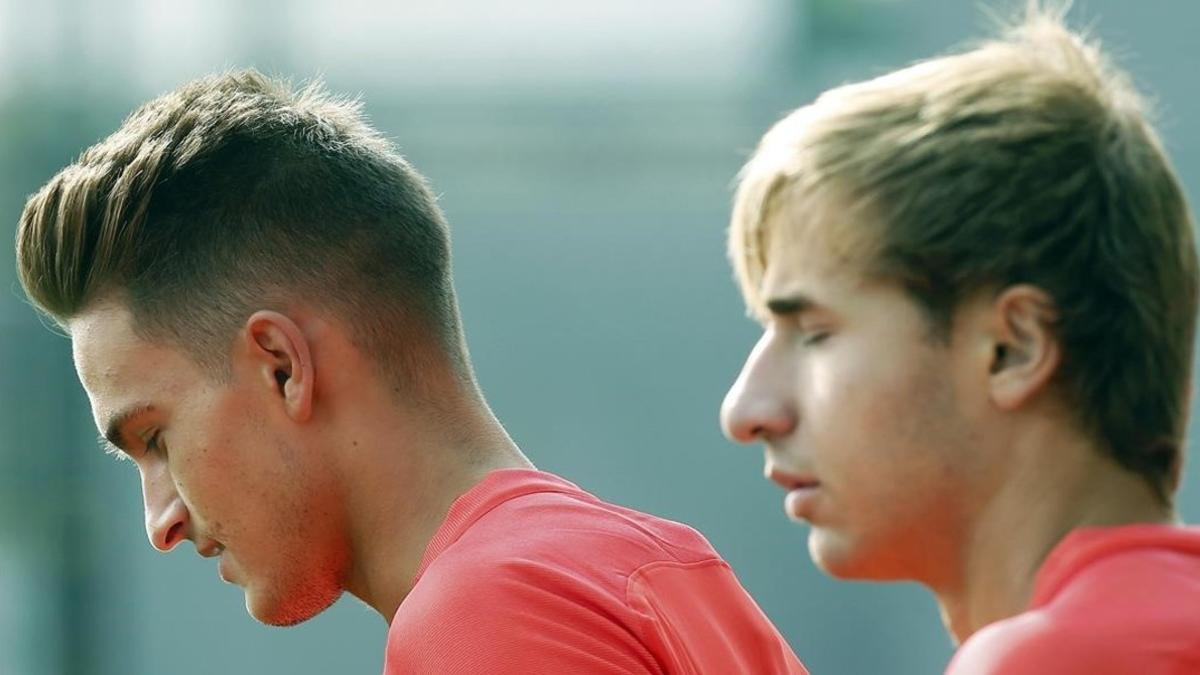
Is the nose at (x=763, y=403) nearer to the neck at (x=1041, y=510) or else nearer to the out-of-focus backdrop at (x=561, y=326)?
the neck at (x=1041, y=510)

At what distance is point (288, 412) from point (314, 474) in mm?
84

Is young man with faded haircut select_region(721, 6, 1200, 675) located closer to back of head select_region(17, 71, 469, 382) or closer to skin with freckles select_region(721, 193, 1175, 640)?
skin with freckles select_region(721, 193, 1175, 640)

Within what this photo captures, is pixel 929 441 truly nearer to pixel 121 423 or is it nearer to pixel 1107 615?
pixel 1107 615

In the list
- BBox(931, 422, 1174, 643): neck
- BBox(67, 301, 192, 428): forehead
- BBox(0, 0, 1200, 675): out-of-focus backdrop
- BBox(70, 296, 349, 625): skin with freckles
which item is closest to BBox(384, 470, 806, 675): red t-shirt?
BBox(70, 296, 349, 625): skin with freckles

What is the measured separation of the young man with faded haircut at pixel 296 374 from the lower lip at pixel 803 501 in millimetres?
509

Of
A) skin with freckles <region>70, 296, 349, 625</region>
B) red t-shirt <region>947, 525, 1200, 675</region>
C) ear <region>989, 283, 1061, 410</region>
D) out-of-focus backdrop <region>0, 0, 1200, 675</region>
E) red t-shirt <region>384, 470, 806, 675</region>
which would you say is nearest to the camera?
red t-shirt <region>947, 525, 1200, 675</region>

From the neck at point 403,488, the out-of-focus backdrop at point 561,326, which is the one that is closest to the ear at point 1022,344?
the neck at point 403,488

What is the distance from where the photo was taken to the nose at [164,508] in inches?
103

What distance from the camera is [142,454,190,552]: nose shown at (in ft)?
8.55

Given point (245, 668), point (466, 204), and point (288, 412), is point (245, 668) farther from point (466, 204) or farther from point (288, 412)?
point (288, 412)

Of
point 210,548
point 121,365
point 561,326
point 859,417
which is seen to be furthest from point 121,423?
point 561,326

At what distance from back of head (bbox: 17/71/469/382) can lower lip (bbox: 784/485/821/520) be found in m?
0.88

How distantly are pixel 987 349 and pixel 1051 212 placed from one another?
0.13m

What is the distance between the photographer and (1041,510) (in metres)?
1.77
